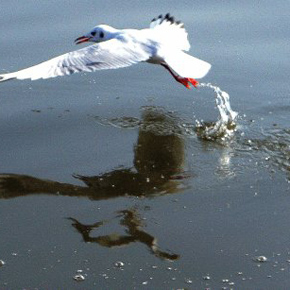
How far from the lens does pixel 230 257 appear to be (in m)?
4.40

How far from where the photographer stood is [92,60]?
6156 millimetres

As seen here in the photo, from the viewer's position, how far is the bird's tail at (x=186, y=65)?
625 cm

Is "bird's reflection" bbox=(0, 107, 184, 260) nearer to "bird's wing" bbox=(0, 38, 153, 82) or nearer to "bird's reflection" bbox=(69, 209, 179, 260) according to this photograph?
"bird's reflection" bbox=(69, 209, 179, 260)

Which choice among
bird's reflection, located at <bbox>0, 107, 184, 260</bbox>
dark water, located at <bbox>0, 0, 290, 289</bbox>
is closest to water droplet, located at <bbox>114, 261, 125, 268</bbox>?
dark water, located at <bbox>0, 0, 290, 289</bbox>

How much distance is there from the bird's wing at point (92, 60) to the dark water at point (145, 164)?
51 cm

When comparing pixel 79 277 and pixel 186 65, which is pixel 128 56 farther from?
pixel 79 277

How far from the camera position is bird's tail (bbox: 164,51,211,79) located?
246 inches

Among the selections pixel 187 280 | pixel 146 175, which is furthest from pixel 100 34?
pixel 187 280

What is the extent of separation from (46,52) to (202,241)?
3709mm

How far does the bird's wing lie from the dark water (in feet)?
1.68

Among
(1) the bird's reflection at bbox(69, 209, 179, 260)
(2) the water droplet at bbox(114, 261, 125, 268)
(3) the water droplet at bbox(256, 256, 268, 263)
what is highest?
(1) the bird's reflection at bbox(69, 209, 179, 260)

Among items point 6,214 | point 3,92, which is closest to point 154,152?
point 6,214

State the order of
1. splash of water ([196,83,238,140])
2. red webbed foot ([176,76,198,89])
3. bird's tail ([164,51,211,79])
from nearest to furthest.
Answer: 1. splash of water ([196,83,238,140])
2. bird's tail ([164,51,211,79])
3. red webbed foot ([176,76,198,89])

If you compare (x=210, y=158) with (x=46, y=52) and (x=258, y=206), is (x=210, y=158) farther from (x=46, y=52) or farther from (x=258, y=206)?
(x=46, y=52)
